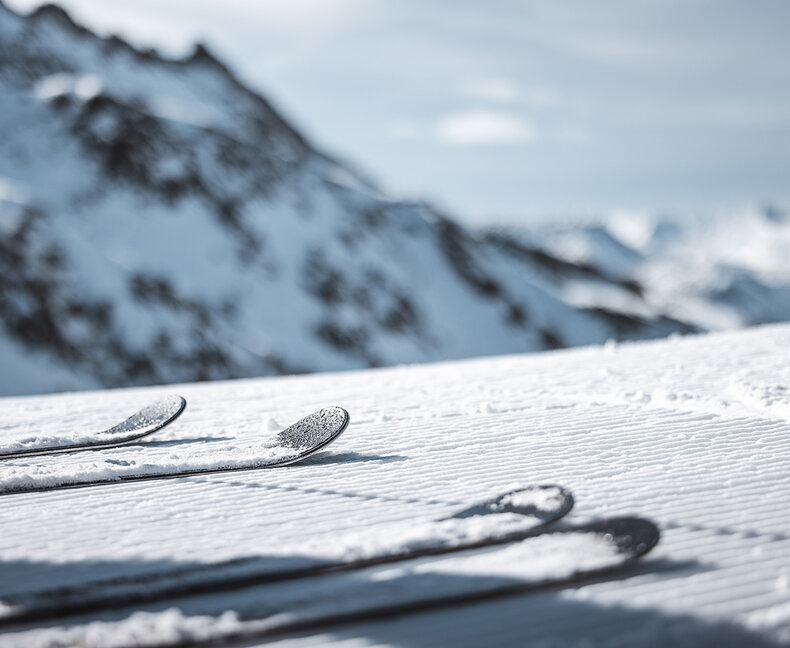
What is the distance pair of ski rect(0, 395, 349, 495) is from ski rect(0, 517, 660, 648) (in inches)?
61.2

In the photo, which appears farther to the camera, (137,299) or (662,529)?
(137,299)

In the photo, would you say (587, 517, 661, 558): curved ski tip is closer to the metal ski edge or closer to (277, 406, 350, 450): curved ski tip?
the metal ski edge

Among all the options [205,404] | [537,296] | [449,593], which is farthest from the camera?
[537,296]

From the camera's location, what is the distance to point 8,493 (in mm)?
3613

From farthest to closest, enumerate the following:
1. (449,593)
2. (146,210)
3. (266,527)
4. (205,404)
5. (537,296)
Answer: (537,296), (146,210), (205,404), (266,527), (449,593)

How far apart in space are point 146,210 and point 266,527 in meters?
34.2

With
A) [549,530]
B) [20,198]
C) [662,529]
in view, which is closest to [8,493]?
[549,530]

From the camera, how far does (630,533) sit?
8.84ft

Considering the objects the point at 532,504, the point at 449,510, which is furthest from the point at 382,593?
the point at 532,504

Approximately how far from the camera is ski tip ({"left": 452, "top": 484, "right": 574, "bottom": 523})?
9.72 feet

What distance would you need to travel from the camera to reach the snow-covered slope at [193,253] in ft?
80.0

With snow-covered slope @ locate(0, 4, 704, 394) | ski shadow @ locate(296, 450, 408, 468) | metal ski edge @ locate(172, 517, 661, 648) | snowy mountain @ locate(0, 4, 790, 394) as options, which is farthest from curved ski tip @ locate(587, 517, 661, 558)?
snow-covered slope @ locate(0, 4, 704, 394)

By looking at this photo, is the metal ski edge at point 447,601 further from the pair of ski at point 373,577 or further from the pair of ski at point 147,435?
the pair of ski at point 147,435

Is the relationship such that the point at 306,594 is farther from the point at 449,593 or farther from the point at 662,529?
the point at 662,529
